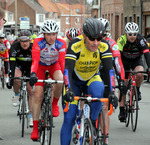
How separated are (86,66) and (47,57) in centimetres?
252

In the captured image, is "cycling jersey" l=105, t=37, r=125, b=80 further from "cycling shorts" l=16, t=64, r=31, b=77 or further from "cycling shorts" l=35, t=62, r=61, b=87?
"cycling shorts" l=16, t=64, r=31, b=77

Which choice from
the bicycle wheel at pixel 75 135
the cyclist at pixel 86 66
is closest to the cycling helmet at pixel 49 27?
the cyclist at pixel 86 66

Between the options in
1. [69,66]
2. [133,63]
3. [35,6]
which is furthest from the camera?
[35,6]

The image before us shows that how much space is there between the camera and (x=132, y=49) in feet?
33.2

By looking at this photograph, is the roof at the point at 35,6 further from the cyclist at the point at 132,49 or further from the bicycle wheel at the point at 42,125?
the bicycle wheel at the point at 42,125

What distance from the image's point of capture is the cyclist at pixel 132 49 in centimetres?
998

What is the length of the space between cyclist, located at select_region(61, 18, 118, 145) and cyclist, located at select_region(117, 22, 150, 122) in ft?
10.9

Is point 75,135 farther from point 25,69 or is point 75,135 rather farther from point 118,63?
point 25,69

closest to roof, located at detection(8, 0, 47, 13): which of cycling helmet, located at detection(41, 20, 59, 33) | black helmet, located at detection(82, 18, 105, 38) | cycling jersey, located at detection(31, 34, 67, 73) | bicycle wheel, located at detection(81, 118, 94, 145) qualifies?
cycling jersey, located at detection(31, 34, 67, 73)

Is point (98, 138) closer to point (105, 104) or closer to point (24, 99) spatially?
point (105, 104)

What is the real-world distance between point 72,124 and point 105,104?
1325 mm

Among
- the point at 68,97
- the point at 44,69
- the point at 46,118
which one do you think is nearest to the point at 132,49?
the point at 44,69

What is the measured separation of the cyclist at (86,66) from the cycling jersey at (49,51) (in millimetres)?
1788

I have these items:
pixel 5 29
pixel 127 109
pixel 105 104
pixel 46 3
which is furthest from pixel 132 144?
pixel 46 3
